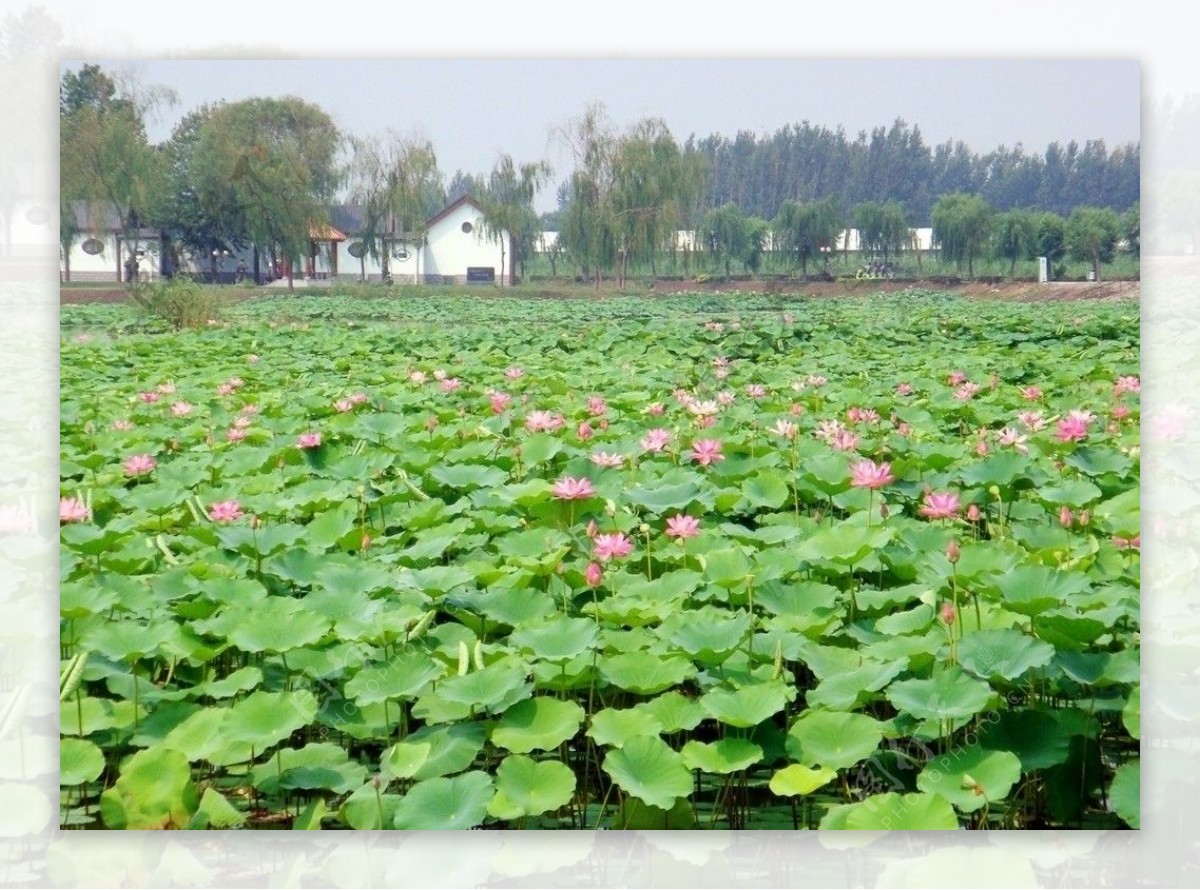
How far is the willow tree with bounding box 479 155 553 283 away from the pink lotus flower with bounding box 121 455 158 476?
837mm

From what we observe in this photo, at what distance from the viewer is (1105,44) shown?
230cm

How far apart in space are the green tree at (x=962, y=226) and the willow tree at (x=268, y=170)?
123 cm

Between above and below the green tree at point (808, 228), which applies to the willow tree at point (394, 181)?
above

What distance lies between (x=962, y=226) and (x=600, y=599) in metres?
Result: 1.13

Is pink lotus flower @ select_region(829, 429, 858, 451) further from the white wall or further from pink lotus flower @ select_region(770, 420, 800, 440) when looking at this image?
the white wall

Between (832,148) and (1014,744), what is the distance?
1287 mm

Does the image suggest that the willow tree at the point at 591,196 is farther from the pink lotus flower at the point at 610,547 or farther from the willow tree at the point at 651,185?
the pink lotus flower at the point at 610,547

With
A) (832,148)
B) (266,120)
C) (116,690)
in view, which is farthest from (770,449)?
(116,690)

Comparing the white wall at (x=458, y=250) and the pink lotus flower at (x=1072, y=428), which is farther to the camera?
the white wall at (x=458, y=250)

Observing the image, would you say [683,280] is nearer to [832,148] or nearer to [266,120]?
[832,148]

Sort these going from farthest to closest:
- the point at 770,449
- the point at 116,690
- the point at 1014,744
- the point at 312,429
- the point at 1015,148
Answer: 1. the point at 312,429
2. the point at 770,449
3. the point at 1015,148
4. the point at 116,690
5. the point at 1014,744

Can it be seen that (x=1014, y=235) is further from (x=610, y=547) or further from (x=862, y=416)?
(x=610, y=547)

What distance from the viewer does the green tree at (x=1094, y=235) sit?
2.44m

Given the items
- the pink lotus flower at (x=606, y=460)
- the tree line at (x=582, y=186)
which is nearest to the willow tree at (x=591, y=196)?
the tree line at (x=582, y=186)
